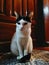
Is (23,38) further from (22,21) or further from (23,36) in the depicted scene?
(22,21)

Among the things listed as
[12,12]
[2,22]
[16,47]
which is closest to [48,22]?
[12,12]

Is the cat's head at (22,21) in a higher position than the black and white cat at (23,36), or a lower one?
higher

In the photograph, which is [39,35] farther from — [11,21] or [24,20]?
[24,20]

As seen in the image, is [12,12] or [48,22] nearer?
[12,12]

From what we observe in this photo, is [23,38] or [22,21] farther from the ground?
[22,21]

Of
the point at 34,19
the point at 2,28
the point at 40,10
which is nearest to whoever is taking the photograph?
the point at 2,28

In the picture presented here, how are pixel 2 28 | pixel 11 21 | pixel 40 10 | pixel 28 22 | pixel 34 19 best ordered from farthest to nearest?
1. pixel 40 10
2. pixel 34 19
3. pixel 11 21
4. pixel 2 28
5. pixel 28 22

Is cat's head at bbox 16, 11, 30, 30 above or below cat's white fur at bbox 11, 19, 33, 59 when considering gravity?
above

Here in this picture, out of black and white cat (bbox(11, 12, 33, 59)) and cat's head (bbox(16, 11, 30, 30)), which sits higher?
cat's head (bbox(16, 11, 30, 30))

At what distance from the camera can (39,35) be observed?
2.46m

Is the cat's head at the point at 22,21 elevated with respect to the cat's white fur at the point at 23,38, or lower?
elevated

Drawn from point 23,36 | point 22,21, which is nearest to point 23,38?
point 23,36

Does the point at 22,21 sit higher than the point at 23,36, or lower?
higher

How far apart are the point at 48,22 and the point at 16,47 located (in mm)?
1247
